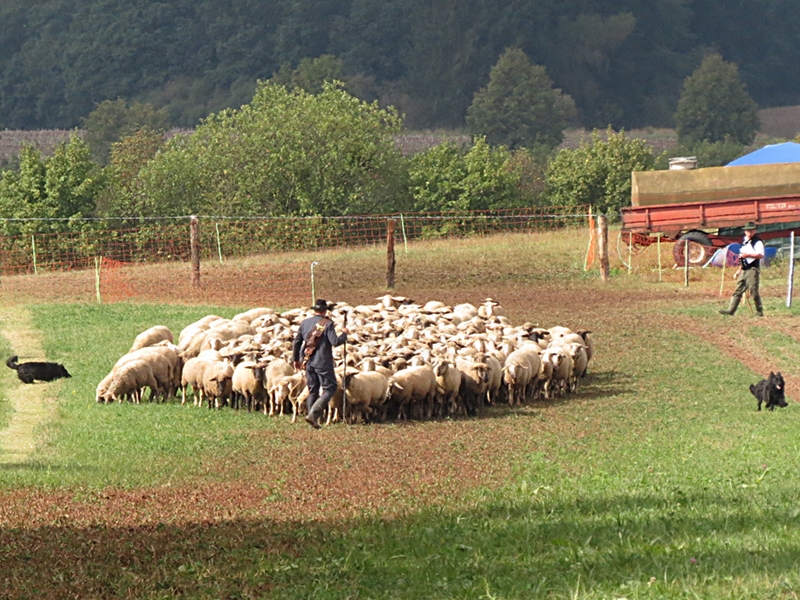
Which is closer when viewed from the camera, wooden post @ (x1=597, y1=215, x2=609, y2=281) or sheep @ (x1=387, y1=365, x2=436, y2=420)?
sheep @ (x1=387, y1=365, x2=436, y2=420)

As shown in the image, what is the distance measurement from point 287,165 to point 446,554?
4526cm

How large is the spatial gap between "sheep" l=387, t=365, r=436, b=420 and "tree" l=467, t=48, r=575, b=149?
3295 inches

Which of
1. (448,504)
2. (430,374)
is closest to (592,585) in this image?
(448,504)

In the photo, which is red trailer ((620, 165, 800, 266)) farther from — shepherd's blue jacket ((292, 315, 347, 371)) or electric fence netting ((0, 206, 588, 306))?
shepherd's blue jacket ((292, 315, 347, 371))

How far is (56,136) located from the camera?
340 ft

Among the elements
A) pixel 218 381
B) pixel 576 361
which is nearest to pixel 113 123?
pixel 576 361

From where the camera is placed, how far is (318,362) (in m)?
15.6

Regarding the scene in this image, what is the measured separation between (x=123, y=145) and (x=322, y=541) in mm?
63697

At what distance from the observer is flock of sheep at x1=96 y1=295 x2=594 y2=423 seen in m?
16.2

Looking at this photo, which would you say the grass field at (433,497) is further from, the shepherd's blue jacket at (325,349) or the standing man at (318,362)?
the shepherd's blue jacket at (325,349)

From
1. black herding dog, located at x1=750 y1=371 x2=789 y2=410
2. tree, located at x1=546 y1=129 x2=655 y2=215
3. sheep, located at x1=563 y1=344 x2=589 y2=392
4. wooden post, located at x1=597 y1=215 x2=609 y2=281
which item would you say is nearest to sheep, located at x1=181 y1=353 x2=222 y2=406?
sheep, located at x1=563 y1=344 x2=589 y2=392

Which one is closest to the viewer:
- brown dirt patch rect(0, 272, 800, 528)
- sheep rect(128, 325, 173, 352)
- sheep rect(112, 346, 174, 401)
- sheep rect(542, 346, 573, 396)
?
brown dirt patch rect(0, 272, 800, 528)

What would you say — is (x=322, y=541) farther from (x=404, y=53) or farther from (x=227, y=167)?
(x=404, y=53)

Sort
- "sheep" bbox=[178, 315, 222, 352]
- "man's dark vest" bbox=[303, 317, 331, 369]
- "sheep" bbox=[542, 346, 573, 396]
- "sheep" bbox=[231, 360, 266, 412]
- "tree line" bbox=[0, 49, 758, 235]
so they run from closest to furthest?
"man's dark vest" bbox=[303, 317, 331, 369] < "sheep" bbox=[231, 360, 266, 412] < "sheep" bbox=[542, 346, 573, 396] < "sheep" bbox=[178, 315, 222, 352] < "tree line" bbox=[0, 49, 758, 235]
